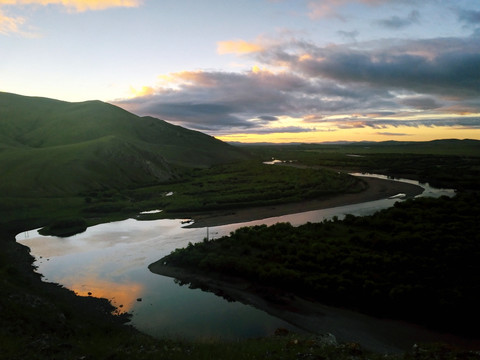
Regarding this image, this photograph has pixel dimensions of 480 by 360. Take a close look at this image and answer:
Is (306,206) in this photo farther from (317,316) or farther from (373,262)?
(317,316)

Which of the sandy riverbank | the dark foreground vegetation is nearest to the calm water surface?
the sandy riverbank

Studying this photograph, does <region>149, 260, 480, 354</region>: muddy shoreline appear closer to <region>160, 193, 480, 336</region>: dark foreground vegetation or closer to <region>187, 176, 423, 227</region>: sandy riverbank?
<region>160, 193, 480, 336</region>: dark foreground vegetation

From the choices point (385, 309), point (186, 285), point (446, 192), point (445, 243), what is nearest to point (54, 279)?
point (186, 285)

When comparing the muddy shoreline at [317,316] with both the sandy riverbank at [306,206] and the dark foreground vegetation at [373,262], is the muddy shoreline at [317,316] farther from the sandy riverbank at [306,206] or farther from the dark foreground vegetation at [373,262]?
the sandy riverbank at [306,206]

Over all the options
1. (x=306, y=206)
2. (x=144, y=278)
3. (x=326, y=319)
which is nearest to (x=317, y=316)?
(x=326, y=319)

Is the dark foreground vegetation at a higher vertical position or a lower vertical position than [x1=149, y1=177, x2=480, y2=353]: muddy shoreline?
higher
